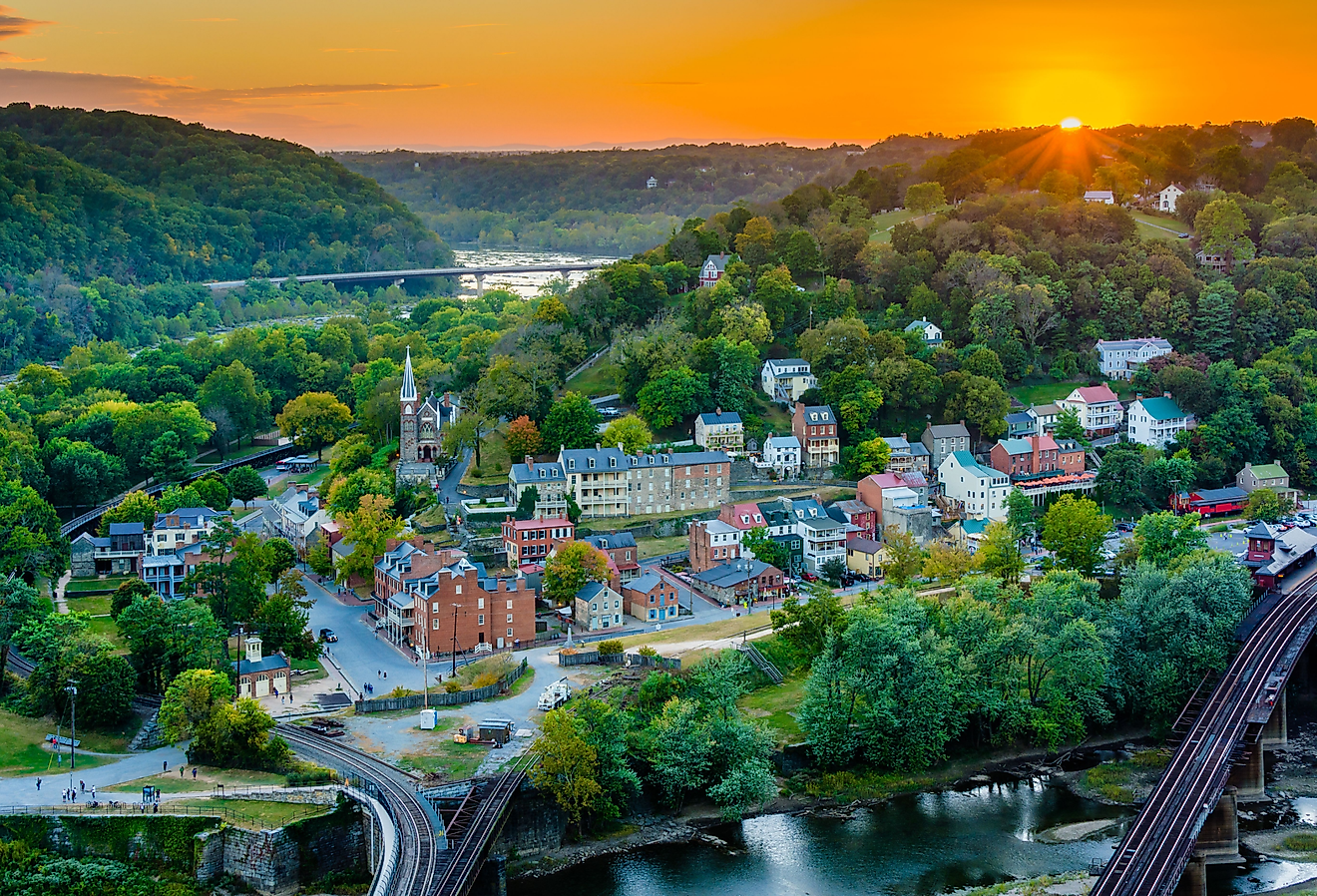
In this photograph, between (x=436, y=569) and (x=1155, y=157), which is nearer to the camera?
(x=436, y=569)

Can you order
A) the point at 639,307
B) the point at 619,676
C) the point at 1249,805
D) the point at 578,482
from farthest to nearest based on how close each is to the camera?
the point at 639,307, the point at 578,482, the point at 619,676, the point at 1249,805

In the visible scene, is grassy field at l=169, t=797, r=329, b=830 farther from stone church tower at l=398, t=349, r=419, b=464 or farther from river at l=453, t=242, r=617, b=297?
river at l=453, t=242, r=617, b=297

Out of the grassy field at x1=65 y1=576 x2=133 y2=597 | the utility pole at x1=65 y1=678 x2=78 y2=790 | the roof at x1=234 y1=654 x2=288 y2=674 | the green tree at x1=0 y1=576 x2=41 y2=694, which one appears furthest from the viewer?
the grassy field at x1=65 y1=576 x2=133 y2=597

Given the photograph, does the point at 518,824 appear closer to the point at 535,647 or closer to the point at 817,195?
the point at 535,647

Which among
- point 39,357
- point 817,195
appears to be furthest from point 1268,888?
point 39,357

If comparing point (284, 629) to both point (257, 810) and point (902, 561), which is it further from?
point (902, 561)

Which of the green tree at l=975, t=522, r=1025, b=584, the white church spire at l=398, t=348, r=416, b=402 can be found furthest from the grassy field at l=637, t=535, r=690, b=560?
the white church spire at l=398, t=348, r=416, b=402

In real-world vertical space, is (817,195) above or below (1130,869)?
above

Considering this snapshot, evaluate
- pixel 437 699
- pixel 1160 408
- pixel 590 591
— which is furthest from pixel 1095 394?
pixel 437 699

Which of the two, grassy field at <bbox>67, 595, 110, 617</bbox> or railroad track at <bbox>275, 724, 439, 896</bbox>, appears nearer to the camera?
railroad track at <bbox>275, 724, 439, 896</bbox>
